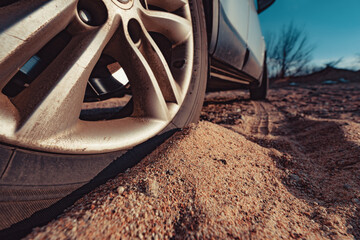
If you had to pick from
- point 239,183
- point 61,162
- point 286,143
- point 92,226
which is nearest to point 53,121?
point 61,162

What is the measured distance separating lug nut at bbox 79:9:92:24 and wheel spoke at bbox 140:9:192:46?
247 millimetres

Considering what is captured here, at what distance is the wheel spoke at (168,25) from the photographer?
37.7 inches

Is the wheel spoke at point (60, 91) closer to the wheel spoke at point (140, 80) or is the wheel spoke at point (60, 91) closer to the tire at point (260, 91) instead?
the wheel spoke at point (140, 80)

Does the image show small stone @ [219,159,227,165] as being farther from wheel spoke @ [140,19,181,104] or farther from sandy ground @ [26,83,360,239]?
wheel spoke @ [140,19,181,104]

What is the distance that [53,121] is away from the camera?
2.13 feet

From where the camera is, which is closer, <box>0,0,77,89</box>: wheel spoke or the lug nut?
<box>0,0,77,89</box>: wheel spoke

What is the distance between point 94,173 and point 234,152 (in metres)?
0.68

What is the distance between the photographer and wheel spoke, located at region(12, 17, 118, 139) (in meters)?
0.62

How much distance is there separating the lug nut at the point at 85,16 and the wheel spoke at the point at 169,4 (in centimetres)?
38

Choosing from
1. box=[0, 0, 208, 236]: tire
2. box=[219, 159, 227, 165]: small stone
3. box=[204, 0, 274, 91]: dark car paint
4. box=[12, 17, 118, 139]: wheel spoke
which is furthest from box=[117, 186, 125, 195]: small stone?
box=[204, 0, 274, 91]: dark car paint

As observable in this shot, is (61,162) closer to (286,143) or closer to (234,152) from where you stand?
(234,152)

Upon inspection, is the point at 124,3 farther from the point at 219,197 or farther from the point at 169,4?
the point at 219,197

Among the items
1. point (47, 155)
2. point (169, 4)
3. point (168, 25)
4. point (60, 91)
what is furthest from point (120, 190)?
point (169, 4)

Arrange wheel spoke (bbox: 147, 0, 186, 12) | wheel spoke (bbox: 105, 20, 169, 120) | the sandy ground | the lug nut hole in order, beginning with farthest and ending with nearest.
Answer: wheel spoke (bbox: 147, 0, 186, 12), wheel spoke (bbox: 105, 20, 169, 120), the lug nut hole, the sandy ground
